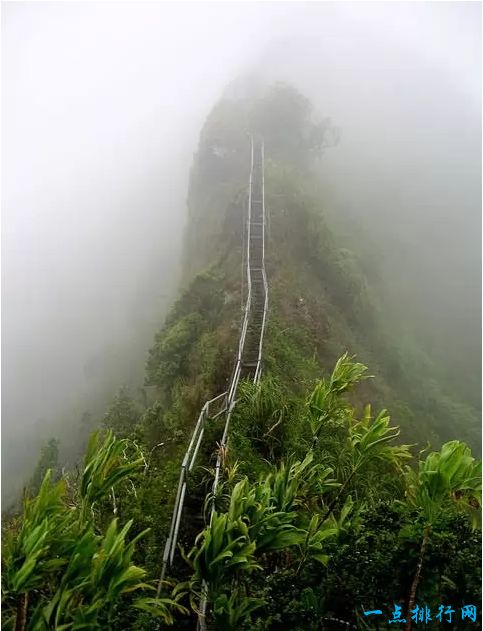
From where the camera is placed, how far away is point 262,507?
309cm

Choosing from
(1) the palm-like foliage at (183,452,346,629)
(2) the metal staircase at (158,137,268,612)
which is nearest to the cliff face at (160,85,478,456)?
(2) the metal staircase at (158,137,268,612)

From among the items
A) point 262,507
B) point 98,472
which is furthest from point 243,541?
point 98,472

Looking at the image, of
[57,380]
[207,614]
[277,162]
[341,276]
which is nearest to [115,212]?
[57,380]

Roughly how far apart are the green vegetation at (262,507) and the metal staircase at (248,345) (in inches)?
8.7

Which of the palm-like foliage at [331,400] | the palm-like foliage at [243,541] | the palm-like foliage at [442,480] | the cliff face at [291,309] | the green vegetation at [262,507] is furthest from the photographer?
the cliff face at [291,309]

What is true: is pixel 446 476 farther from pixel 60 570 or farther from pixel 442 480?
pixel 60 570

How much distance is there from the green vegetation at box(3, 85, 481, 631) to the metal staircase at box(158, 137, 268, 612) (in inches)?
8.7

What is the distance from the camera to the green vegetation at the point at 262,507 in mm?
2707

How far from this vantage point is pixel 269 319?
38.8ft

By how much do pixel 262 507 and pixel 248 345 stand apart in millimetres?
7570

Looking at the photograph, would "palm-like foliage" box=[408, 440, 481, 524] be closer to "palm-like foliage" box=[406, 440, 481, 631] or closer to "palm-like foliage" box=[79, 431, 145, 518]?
"palm-like foliage" box=[406, 440, 481, 631]

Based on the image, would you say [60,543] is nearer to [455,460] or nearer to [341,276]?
[455,460]

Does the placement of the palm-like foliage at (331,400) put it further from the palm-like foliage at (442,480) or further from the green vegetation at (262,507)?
the palm-like foliage at (442,480)

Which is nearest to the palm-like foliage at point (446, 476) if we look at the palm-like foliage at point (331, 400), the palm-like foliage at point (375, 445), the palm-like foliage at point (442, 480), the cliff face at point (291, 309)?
the palm-like foliage at point (442, 480)
